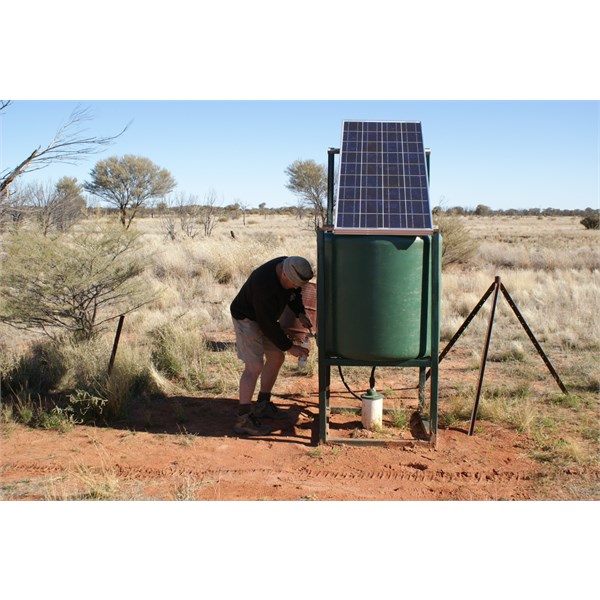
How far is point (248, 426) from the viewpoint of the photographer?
5.91 metres

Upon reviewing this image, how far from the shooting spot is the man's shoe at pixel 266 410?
6.07 meters

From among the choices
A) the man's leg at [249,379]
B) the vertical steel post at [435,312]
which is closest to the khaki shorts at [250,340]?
the man's leg at [249,379]

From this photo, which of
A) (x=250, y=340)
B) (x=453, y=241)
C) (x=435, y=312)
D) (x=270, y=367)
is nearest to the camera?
(x=435, y=312)


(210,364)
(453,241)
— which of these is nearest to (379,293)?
(210,364)

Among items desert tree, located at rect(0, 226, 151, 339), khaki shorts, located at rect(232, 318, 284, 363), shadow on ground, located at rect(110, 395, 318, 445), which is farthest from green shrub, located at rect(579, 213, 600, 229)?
khaki shorts, located at rect(232, 318, 284, 363)

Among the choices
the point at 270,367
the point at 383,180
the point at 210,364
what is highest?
the point at 383,180

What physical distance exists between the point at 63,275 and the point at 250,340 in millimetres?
2958

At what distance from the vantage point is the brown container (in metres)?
6.06

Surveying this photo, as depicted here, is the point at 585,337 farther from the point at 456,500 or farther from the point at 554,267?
the point at 554,267

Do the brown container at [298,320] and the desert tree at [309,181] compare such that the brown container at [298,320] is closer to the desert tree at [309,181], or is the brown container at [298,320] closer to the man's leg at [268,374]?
the man's leg at [268,374]

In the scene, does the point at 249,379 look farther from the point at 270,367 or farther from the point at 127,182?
the point at 127,182

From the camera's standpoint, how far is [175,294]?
497 inches

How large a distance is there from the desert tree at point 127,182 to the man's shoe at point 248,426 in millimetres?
30484

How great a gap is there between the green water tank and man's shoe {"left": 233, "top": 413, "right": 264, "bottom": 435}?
1150 millimetres
